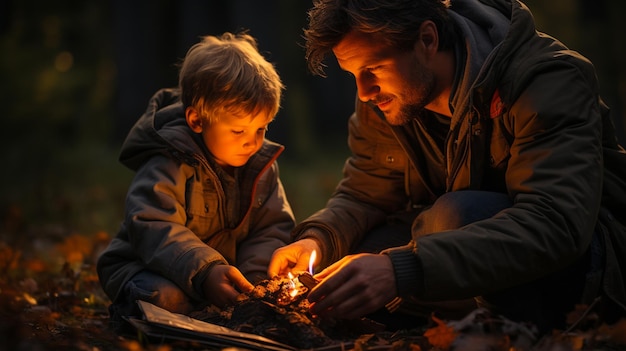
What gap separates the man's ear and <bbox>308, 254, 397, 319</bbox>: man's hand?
125 cm

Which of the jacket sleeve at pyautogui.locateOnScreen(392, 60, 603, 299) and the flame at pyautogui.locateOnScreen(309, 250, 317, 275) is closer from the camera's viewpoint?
the jacket sleeve at pyautogui.locateOnScreen(392, 60, 603, 299)

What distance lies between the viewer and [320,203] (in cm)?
855

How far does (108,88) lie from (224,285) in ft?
56.1

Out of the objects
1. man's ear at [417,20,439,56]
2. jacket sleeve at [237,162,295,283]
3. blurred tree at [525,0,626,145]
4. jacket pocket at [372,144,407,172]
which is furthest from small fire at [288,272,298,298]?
blurred tree at [525,0,626,145]

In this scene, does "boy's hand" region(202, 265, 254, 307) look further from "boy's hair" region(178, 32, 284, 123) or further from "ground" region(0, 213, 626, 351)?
"boy's hair" region(178, 32, 284, 123)

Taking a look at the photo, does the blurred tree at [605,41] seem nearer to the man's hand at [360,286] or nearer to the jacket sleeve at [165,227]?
the jacket sleeve at [165,227]

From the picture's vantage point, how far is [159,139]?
407cm

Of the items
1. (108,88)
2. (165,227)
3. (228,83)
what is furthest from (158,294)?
(108,88)

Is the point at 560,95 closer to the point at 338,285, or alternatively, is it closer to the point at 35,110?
the point at 338,285

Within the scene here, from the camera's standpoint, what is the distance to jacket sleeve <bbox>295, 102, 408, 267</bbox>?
412 cm

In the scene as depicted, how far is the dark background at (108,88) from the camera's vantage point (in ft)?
29.5

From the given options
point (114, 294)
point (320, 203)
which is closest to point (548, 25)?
point (320, 203)

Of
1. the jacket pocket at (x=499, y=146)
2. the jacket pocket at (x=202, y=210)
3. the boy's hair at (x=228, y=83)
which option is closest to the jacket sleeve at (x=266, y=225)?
the jacket pocket at (x=202, y=210)

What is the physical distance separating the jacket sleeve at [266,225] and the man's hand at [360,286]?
4.43 feet
